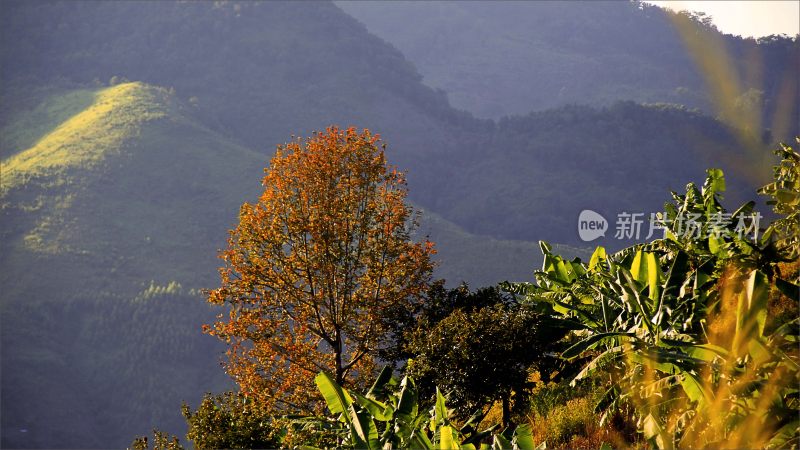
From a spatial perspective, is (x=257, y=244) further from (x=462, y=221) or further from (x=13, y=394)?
(x=462, y=221)

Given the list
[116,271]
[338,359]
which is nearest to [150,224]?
[116,271]

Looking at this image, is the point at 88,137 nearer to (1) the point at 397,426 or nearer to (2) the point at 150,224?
(2) the point at 150,224

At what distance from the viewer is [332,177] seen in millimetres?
17375

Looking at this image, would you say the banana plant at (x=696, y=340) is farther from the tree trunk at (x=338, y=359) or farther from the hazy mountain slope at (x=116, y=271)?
the hazy mountain slope at (x=116, y=271)

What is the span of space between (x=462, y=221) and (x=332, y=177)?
171039 mm

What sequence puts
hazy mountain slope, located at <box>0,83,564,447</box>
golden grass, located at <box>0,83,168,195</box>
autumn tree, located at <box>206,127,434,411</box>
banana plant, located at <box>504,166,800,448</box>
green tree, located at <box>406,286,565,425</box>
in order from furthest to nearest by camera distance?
golden grass, located at <box>0,83,168,195</box> → hazy mountain slope, located at <box>0,83,564,447</box> → autumn tree, located at <box>206,127,434,411</box> → green tree, located at <box>406,286,565,425</box> → banana plant, located at <box>504,166,800,448</box>

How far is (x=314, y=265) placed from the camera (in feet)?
56.5

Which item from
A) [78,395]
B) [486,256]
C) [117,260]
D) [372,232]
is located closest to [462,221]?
[486,256]

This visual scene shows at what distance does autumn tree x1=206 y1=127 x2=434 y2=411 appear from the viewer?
56.1 ft

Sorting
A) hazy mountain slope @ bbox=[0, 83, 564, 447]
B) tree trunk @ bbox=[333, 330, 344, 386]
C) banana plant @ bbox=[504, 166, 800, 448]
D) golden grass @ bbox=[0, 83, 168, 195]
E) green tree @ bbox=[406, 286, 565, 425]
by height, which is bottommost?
banana plant @ bbox=[504, 166, 800, 448]

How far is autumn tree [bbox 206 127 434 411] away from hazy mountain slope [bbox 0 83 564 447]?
102878 millimetres

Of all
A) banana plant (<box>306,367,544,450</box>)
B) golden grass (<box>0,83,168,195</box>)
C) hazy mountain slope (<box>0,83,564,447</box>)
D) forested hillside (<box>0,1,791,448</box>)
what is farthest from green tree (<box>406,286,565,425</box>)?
golden grass (<box>0,83,168,195</box>)

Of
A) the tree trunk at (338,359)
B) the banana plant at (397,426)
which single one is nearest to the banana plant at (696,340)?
the banana plant at (397,426)

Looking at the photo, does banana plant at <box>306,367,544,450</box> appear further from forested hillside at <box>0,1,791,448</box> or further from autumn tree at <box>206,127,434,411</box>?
forested hillside at <box>0,1,791,448</box>
